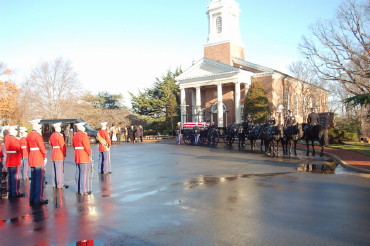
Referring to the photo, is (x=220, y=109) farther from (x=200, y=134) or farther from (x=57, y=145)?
(x=57, y=145)

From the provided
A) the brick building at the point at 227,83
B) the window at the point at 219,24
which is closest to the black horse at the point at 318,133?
the brick building at the point at 227,83

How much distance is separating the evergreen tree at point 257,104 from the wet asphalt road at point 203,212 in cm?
2611

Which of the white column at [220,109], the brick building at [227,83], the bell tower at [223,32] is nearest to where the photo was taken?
the white column at [220,109]

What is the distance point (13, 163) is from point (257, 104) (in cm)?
3065

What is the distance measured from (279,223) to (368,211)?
2066mm

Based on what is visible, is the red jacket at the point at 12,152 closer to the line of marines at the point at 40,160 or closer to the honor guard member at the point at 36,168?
the line of marines at the point at 40,160

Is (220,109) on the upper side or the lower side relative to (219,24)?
lower

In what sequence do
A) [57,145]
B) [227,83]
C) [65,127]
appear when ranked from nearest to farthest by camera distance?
[57,145] → [65,127] → [227,83]

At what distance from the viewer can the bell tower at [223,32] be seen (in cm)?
4353

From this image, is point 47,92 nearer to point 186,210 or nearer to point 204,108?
point 204,108

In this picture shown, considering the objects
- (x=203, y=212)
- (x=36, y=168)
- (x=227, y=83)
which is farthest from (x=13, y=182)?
(x=227, y=83)

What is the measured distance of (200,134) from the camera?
2750 centimetres

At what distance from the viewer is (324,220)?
5.79 metres

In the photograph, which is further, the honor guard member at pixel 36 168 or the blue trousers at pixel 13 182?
the blue trousers at pixel 13 182
